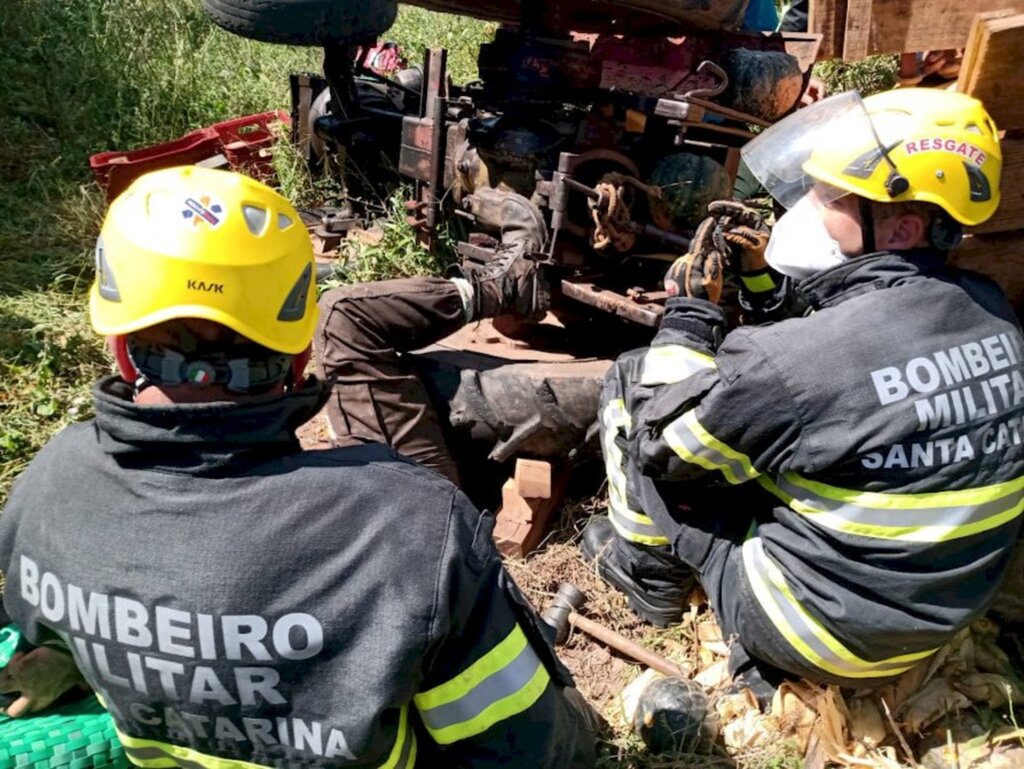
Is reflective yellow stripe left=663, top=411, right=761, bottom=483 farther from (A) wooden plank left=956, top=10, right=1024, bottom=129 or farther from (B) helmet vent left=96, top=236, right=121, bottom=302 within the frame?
(B) helmet vent left=96, top=236, right=121, bottom=302

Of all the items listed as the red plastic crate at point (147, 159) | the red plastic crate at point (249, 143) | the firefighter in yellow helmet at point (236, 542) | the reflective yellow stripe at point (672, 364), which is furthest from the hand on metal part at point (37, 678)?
the red plastic crate at point (249, 143)

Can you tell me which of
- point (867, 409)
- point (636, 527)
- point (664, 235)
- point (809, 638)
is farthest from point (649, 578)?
point (664, 235)

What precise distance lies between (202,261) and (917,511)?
5.72ft

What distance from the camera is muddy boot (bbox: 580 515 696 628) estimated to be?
3.08 meters

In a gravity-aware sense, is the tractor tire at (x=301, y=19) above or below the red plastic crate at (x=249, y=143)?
above

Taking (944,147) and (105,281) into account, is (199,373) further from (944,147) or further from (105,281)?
(944,147)

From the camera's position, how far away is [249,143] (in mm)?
6188

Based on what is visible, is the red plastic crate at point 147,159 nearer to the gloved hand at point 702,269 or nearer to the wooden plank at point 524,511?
the wooden plank at point 524,511

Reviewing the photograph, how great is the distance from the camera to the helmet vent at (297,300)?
160cm

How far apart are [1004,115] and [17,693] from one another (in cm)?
296

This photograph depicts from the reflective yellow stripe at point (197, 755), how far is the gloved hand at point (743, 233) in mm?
1974

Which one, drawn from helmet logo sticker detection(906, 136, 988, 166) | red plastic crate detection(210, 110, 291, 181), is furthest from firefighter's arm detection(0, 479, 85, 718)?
red plastic crate detection(210, 110, 291, 181)

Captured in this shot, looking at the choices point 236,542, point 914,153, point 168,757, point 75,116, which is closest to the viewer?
point 236,542

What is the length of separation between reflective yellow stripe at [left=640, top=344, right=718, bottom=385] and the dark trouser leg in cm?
99
